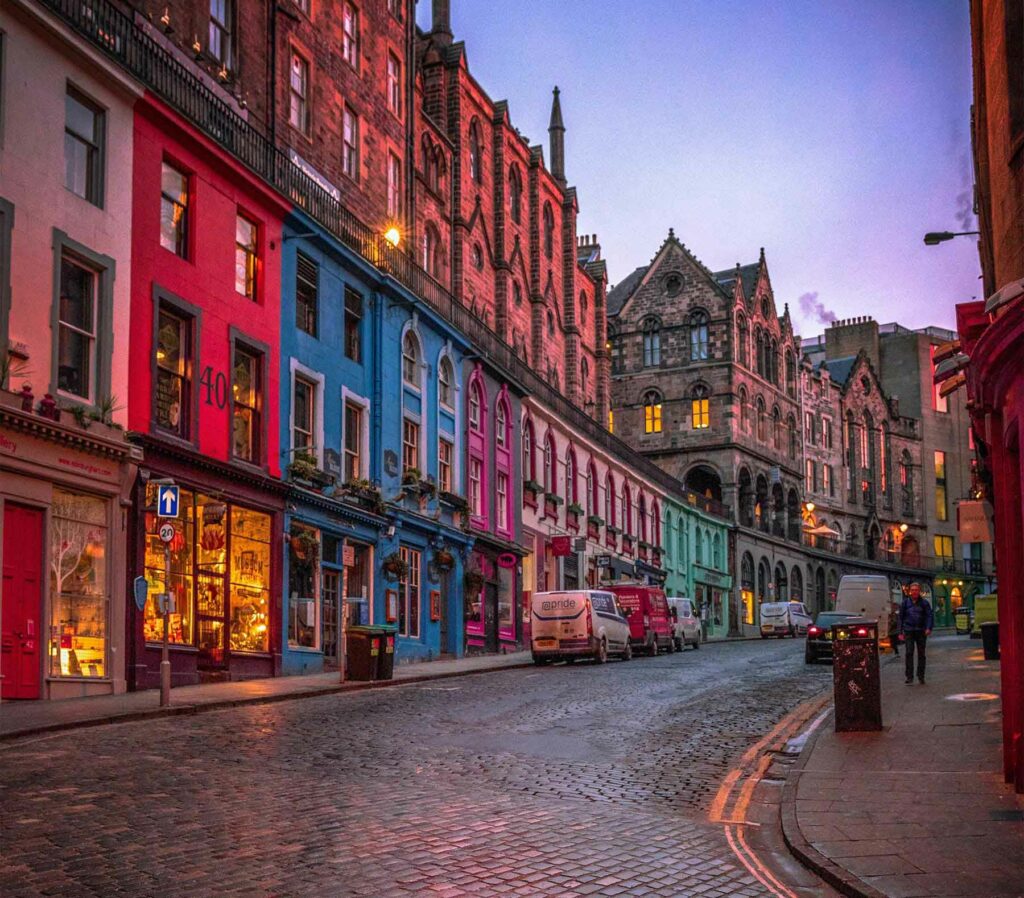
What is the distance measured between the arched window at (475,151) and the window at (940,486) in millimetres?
65240

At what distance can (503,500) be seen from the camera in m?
42.3

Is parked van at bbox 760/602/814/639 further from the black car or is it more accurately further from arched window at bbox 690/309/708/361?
the black car

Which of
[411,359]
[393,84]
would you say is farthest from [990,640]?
[393,84]

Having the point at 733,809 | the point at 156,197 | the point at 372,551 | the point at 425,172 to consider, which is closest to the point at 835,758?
the point at 733,809

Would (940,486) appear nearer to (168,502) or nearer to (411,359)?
(411,359)

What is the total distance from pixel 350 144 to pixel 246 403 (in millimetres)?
11711

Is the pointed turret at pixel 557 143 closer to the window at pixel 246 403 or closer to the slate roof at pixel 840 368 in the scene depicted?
the window at pixel 246 403

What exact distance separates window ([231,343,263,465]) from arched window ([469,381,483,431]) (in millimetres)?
13368

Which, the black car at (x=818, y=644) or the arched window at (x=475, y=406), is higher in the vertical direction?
the arched window at (x=475, y=406)

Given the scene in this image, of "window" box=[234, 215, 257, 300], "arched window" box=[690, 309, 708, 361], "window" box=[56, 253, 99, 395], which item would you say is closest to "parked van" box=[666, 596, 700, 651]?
"window" box=[234, 215, 257, 300]

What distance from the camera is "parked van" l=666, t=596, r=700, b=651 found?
4234 cm

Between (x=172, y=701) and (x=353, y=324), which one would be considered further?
(x=353, y=324)

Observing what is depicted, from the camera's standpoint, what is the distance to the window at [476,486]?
3909 centimetres

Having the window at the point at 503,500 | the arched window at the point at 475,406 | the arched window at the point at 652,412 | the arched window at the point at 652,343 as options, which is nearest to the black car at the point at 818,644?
the arched window at the point at 475,406
